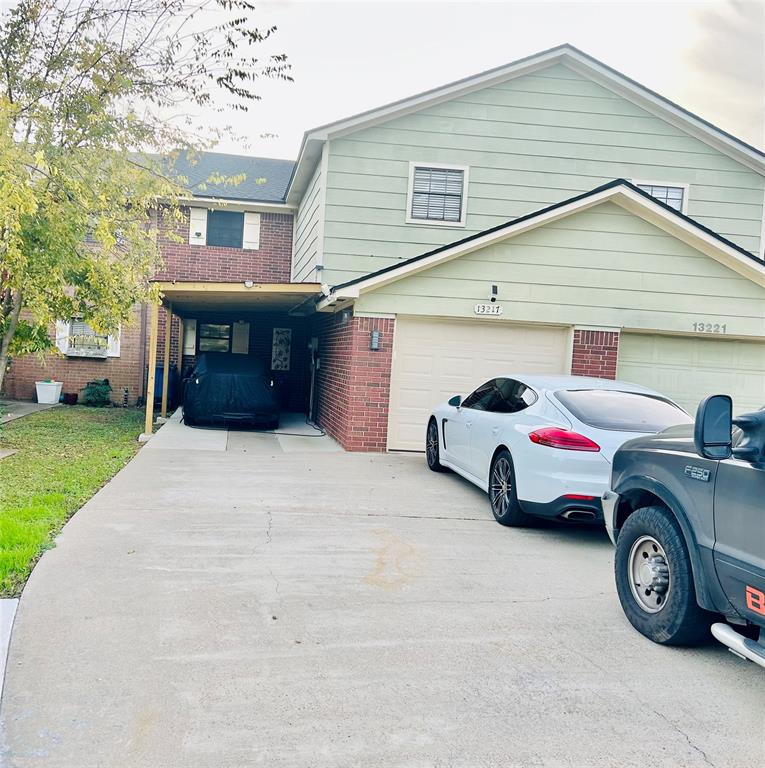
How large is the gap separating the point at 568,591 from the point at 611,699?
5.75ft

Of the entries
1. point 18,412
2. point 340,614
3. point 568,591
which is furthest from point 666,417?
point 18,412

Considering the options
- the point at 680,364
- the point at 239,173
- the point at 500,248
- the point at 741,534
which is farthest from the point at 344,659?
the point at 239,173

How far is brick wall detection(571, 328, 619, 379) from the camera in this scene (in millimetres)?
11641

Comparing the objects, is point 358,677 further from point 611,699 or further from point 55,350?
point 55,350

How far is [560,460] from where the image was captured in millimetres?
6504

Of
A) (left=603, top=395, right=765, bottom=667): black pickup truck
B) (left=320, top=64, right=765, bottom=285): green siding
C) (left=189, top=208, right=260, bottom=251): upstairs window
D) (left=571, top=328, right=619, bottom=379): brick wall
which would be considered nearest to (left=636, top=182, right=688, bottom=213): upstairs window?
(left=320, top=64, right=765, bottom=285): green siding

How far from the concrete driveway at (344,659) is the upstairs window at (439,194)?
8.13 m

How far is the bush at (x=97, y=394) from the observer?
17922 mm

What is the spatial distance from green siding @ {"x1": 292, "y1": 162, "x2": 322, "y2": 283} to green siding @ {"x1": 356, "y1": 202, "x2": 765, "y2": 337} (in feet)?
9.89

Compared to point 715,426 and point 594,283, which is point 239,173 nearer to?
point 594,283

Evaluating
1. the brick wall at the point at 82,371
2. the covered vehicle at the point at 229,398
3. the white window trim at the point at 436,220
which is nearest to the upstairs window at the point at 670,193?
the white window trim at the point at 436,220

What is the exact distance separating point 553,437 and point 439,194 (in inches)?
322

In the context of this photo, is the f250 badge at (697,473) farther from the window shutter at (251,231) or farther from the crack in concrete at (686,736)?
the window shutter at (251,231)

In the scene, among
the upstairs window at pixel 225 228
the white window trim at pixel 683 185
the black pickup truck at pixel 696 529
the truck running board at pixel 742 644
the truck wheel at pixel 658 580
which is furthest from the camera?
the upstairs window at pixel 225 228
